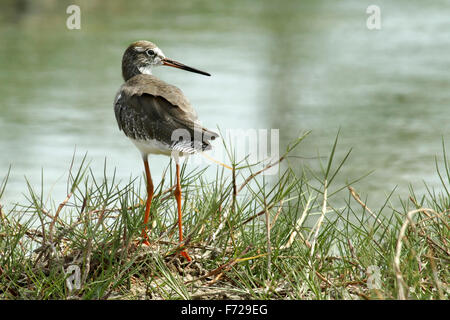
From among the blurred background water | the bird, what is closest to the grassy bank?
the bird

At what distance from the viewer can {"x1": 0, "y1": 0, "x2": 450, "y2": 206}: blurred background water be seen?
235 inches

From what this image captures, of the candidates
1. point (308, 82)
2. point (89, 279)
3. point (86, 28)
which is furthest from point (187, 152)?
point (86, 28)

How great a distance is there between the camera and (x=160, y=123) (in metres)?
2.62

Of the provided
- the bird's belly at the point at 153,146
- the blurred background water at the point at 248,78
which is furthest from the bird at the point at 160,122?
the blurred background water at the point at 248,78

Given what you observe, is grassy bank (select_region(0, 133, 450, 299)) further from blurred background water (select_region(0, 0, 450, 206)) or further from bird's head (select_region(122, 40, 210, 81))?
blurred background water (select_region(0, 0, 450, 206))

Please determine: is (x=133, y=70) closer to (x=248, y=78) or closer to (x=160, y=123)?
(x=160, y=123)

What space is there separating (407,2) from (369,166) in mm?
8288

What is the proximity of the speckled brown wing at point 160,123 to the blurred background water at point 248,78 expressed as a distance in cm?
173

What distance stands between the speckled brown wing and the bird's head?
14.3 inches

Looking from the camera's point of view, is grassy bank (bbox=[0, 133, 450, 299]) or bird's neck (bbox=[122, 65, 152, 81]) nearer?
grassy bank (bbox=[0, 133, 450, 299])

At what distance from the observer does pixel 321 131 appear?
6453 millimetres

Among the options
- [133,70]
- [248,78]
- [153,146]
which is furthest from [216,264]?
[248,78]

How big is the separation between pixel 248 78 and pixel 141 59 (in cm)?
530
